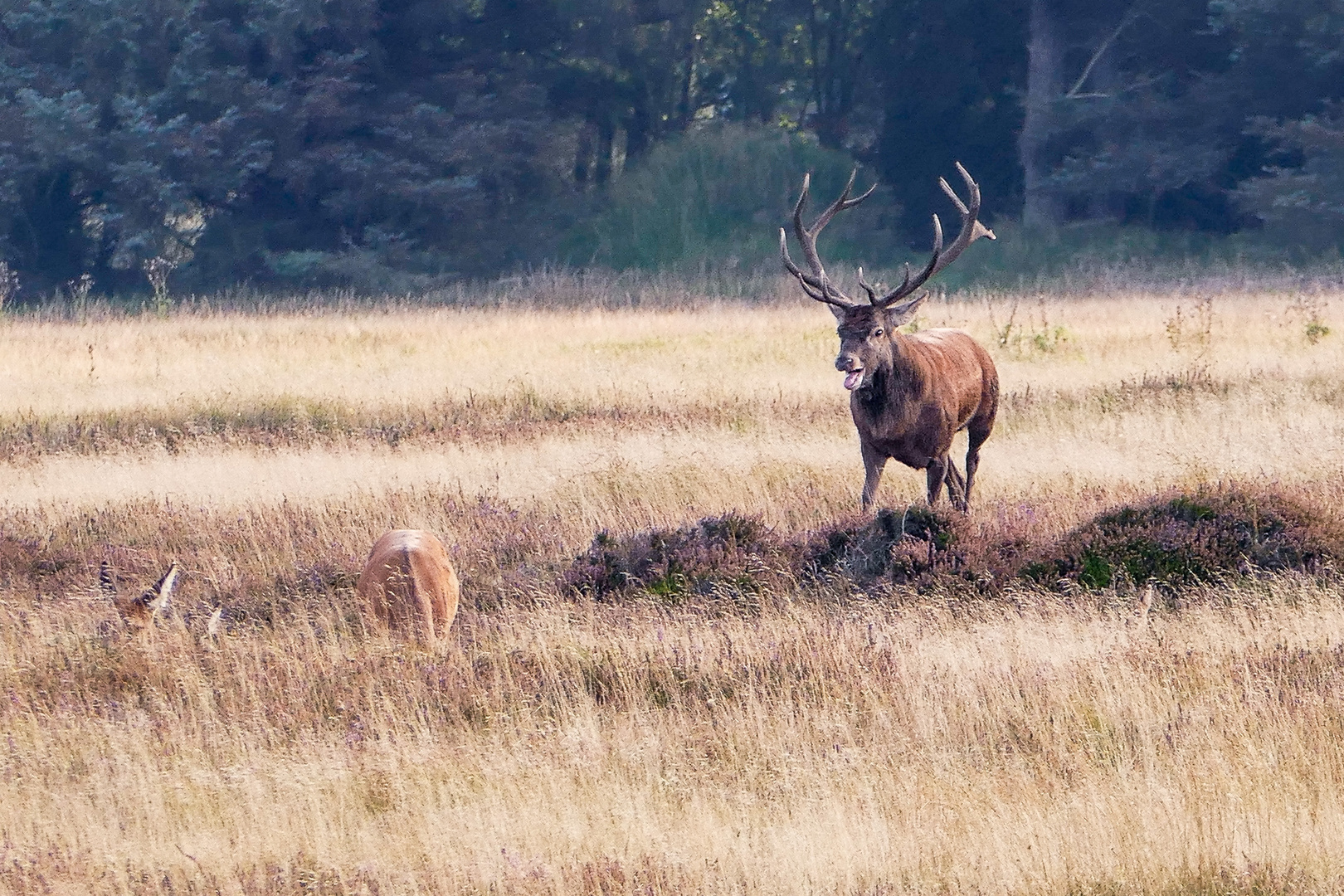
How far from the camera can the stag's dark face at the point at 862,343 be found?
971 cm

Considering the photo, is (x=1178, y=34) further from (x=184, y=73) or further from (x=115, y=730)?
(x=115, y=730)

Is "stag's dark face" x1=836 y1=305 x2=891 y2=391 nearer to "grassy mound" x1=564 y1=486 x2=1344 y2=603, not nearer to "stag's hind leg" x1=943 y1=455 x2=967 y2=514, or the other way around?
"grassy mound" x1=564 y1=486 x2=1344 y2=603

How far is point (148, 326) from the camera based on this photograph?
75.9 ft

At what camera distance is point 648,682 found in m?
7.20

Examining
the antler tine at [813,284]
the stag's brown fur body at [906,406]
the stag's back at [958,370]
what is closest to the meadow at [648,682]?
the stag's brown fur body at [906,406]

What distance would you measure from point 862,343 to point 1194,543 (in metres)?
2.27

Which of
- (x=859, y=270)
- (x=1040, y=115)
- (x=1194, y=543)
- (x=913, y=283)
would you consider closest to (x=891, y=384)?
(x=913, y=283)

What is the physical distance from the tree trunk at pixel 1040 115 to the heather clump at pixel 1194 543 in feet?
100

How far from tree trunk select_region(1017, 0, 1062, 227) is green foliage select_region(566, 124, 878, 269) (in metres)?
3.79

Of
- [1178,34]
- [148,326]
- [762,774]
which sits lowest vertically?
[148,326]

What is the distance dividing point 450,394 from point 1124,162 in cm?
2543

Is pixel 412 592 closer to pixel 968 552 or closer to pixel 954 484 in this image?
pixel 968 552

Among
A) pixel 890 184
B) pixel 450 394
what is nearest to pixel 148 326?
pixel 450 394

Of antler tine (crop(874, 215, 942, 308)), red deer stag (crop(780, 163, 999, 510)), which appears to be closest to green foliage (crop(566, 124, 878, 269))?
red deer stag (crop(780, 163, 999, 510))
